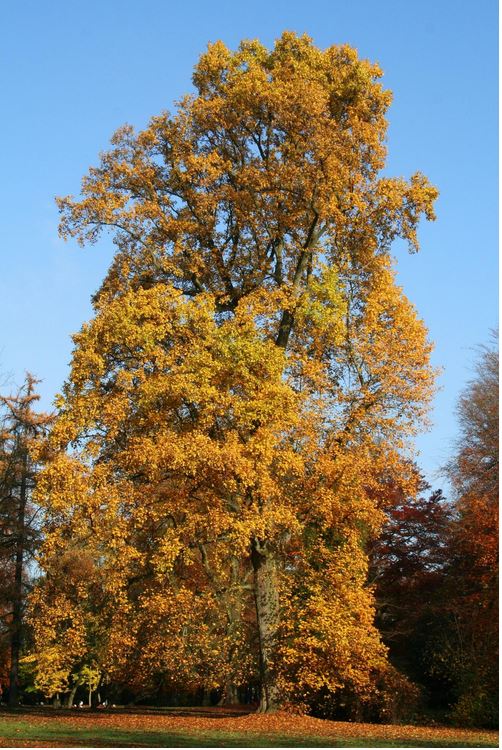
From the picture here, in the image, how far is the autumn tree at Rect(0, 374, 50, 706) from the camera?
35094mm

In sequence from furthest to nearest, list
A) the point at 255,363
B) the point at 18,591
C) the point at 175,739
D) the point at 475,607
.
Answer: the point at 18,591 → the point at 475,607 → the point at 255,363 → the point at 175,739

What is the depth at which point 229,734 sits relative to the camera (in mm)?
18188

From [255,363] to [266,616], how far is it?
23.0 feet

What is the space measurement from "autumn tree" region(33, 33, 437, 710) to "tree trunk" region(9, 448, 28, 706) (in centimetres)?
1158

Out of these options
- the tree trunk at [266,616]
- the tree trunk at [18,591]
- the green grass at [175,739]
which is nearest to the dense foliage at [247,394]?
the tree trunk at [266,616]

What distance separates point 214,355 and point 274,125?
24.5ft

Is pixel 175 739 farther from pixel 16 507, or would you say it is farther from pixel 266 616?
pixel 16 507

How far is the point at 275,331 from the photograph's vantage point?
79.7ft

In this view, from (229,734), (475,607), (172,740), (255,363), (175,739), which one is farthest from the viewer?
(475,607)

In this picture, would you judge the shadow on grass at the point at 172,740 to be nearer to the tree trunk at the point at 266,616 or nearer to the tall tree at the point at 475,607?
the tree trunk at the point at 266,616

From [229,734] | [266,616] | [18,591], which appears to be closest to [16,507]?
[18,591]

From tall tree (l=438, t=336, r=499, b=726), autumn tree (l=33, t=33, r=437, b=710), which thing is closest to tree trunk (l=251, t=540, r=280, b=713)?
autumn tree (l=33, t=33, r=437, b=710)

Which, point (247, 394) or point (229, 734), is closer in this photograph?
point (229, 734)

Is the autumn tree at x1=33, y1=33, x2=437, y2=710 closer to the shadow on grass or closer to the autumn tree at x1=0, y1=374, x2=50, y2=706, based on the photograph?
the shadow on grass
